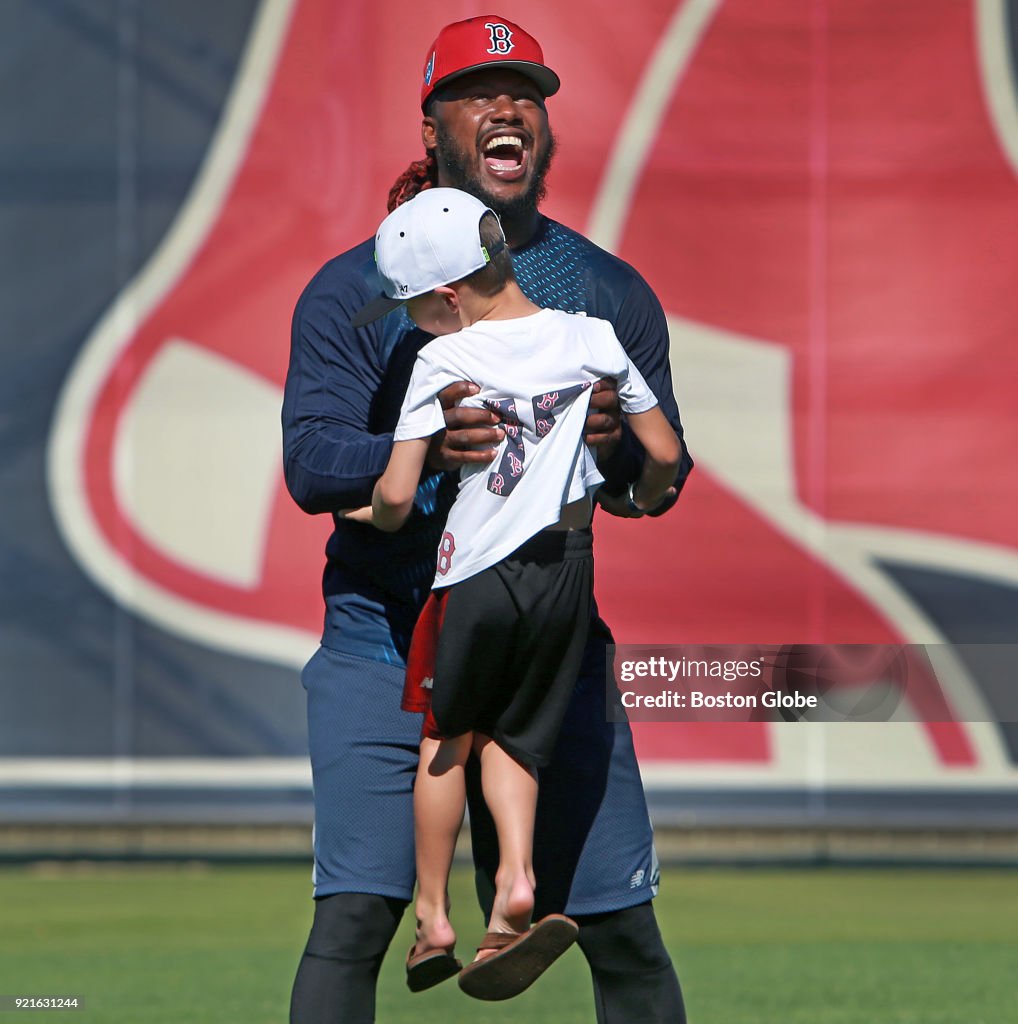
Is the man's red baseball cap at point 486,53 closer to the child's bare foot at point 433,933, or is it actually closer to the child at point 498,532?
the child at point 498,532

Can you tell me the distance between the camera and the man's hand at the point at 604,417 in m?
3.40

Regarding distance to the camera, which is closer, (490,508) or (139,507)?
(490,508)

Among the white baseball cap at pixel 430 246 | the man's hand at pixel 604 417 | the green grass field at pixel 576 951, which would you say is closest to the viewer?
the white baseball cap at pixel 430 246

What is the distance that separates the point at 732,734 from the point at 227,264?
3.22 meters

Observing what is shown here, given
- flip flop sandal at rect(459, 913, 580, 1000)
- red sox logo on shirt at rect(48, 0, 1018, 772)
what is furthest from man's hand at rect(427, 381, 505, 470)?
red sox logo on shirt at rect(48, 0, 1018, 772)

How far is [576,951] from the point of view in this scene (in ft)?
25.0

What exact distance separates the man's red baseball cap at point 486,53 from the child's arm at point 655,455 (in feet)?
2.19

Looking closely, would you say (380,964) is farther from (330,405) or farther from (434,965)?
(330,405)

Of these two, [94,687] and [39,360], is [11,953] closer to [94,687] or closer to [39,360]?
[94,687]

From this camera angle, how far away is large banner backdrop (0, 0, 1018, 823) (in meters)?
9.23

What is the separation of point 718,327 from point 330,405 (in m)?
5.85

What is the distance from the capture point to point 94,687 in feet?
30.6

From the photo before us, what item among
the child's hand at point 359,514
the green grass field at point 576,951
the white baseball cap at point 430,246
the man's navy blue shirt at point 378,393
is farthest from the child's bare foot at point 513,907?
the green grass field at point 576,951

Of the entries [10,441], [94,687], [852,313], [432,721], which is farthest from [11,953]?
[852,313]
